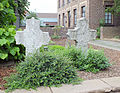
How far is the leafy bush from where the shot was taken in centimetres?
330

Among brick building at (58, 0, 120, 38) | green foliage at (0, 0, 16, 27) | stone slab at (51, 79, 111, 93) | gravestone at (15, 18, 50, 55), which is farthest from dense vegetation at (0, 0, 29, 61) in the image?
brick building at (58, 0, 120, 38)

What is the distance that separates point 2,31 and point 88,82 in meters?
2.64

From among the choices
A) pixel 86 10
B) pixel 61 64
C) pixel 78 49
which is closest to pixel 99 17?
pixel 86 10

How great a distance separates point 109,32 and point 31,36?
15246 mm

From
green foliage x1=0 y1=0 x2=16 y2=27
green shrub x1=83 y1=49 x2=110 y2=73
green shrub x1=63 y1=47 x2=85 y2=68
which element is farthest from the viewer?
green foliage x1=0 y1=0 x2=16 y2=27

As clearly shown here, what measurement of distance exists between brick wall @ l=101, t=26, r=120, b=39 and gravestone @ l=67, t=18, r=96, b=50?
13.2 m

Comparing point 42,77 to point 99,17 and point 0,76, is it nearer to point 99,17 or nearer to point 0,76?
point 0,76

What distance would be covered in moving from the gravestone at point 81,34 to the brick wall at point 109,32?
13221mm

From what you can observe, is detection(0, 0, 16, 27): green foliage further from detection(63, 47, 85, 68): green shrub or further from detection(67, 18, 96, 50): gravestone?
detection(63, 47, 85, 68): green shrub

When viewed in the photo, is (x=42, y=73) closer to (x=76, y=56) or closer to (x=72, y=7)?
(x=76, y=56)

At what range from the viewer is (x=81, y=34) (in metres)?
4.87

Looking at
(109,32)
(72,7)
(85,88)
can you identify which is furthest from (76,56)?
(72,7)

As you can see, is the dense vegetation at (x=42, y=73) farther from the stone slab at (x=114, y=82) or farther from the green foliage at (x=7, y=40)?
the green foliage at (x=7, y=40)

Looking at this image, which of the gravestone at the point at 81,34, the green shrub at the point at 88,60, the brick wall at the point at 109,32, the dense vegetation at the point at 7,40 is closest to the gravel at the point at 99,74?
the green shrub at the point at 88,60
